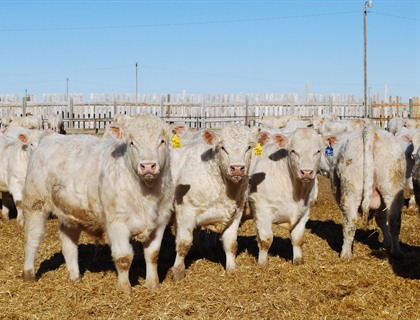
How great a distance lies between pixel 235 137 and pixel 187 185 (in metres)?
0.88

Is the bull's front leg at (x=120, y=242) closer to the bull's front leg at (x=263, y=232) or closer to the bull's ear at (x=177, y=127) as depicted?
the bull's ear at (x=177, y=127)

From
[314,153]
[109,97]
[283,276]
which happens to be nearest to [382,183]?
[314,153]

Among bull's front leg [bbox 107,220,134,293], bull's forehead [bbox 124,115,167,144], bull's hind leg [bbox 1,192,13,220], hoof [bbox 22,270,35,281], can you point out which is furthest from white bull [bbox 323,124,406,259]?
bull's hind leg [bbox 1,192,13,220]

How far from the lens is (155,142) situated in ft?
18.9

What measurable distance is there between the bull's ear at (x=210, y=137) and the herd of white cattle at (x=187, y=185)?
1cm

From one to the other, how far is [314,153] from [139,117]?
2.41 metres

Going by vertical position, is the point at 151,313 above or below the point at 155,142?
below

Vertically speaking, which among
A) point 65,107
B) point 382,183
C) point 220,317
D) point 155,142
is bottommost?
point 220,317

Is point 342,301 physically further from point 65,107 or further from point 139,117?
point 65,107

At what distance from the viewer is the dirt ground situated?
5.51 m

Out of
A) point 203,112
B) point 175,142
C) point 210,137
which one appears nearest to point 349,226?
point 210,137

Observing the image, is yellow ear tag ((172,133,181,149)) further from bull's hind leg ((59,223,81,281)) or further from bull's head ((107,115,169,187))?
bull's hind leg ((59,223,81,281))

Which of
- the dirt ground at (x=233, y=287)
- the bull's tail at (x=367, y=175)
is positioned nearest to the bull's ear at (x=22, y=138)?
the dirt ground at (x=233, y=287)

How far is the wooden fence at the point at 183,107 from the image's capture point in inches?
1152
